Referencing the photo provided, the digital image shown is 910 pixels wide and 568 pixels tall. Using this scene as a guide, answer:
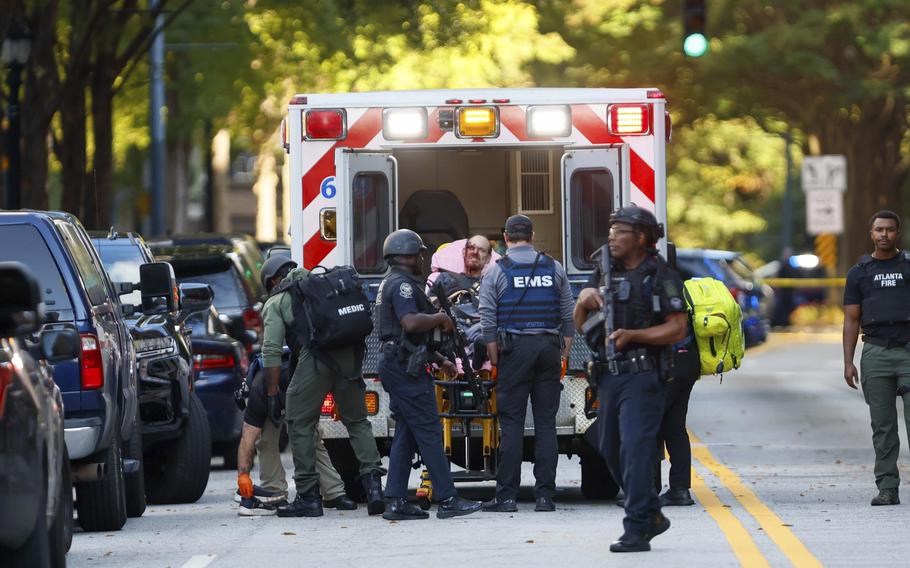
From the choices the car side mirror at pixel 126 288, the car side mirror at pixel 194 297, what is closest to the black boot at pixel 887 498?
the car side mirror at pixel 126 288

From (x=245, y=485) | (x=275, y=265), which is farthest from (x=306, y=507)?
(x=275, y=265)

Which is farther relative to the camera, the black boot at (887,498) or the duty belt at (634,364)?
the black boot at (887,498)

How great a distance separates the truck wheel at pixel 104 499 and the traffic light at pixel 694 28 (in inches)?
408

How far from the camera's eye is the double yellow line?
979 centimetres

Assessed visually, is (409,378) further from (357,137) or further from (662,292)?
(662,292)

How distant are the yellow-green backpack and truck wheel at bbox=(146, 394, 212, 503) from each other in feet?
10.9

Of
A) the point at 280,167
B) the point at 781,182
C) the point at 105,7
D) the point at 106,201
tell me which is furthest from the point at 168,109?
the point at 781,182

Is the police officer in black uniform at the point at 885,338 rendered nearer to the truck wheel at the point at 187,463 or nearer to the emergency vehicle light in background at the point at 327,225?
the emergency vehicle light in background at the point at 327,225

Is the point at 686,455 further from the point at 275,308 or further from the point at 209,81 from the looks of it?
the point at 209,81

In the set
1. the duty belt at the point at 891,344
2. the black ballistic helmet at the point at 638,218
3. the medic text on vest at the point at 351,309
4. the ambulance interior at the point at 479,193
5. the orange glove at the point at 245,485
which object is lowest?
the orange glove at the point at 245,485

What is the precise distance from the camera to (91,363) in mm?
10711

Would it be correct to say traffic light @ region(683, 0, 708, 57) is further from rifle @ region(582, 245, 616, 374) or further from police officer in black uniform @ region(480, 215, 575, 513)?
rifle @ region(582, 245, 616, 374)

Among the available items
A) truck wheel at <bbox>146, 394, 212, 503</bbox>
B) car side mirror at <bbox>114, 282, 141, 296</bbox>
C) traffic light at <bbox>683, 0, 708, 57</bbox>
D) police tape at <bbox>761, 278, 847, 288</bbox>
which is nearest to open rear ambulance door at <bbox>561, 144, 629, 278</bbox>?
truck wheel at <bbox>146, 394, 212, 503</bbox>

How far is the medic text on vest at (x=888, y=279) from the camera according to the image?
1241 centimetres
